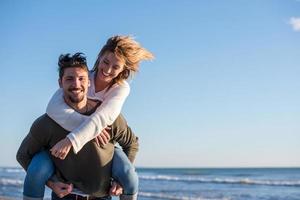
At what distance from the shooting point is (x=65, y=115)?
330 centimetres

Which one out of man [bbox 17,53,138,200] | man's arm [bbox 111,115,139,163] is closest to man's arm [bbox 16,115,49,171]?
man [bbox 17,53,138,200]

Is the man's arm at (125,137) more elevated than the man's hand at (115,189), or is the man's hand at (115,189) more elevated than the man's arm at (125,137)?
the man's arm at (125,137)

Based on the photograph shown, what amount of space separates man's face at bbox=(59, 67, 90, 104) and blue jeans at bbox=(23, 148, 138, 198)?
39 cm

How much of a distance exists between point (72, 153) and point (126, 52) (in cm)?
75

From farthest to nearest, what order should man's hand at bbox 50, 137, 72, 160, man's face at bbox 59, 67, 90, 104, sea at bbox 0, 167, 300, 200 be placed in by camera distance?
1. sea at bbox 0, 167, 300, 200
2. man's face at bbox 59, 67, 90, 104
3. man's hand at bbox 50, 137, 72, 160

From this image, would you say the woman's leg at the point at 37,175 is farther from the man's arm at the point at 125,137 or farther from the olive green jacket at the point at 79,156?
the man's arm at the point at 125,137

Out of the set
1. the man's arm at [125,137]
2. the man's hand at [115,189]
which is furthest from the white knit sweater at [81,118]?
the man's hand at [115,189]

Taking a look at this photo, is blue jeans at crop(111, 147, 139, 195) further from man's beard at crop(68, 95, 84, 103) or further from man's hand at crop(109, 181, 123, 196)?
man's beard at crop(68, 95, 84, 103)

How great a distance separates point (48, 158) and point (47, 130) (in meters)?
0.18

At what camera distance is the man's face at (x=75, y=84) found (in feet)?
11.0

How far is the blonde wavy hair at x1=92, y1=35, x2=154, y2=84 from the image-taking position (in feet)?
11.7

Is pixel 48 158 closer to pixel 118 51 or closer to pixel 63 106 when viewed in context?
pixel 63 106

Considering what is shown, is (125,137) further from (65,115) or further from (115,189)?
(65,115)

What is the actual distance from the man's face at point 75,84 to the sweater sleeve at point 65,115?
0.07 m
